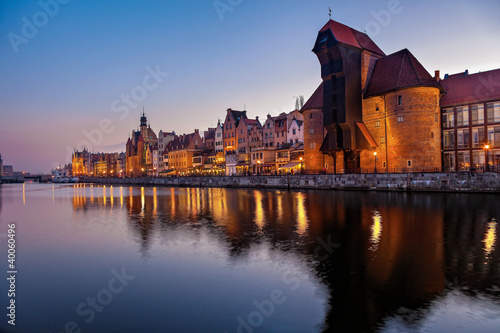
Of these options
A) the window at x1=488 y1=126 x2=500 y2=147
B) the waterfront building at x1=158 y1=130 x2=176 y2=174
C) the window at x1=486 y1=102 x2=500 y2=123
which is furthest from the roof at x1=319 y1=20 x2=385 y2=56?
the waterfront building at x1=158 y1=130 x2=176 y2=174

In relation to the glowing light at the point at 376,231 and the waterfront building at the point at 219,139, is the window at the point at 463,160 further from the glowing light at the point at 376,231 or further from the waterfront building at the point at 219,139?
the waterfront building at the point at 219,139

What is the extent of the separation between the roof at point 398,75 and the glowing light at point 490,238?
3191cm

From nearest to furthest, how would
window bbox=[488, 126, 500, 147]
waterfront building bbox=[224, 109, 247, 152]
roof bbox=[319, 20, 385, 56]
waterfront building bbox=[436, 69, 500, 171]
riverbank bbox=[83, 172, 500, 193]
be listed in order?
riverbank bbox=[83, 172, 500, 193] < window bbox=[488, 126, 500, 147] < waterfront building bbox=[436, 69, 500, 171] < roof bbox=[319, 20, 385, 56] < waterfront building bbox=[224, 109, 247, 152]

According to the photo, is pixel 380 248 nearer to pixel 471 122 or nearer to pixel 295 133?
pixel 471 122

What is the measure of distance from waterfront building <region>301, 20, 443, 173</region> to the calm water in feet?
90.8

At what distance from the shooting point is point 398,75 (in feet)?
156

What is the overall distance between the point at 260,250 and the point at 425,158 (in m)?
38.1

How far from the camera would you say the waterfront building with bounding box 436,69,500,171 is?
42.8 meters

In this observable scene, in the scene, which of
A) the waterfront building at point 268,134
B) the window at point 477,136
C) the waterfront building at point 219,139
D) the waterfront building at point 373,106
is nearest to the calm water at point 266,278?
the waterfront building at point 373,106

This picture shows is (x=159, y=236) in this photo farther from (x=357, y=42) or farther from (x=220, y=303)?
(x=357, y=42)

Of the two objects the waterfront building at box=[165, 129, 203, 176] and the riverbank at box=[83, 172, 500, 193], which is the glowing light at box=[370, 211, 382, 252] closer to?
the riverbank at box=[83, 172, 500, 193]

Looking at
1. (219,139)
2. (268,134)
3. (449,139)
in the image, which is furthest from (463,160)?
(219,139)

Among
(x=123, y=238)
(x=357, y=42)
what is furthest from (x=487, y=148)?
(x=123, y=238)

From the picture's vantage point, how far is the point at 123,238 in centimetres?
1788
